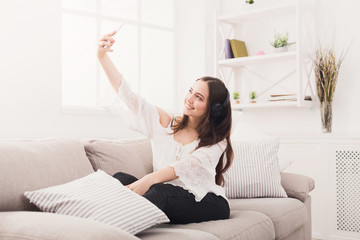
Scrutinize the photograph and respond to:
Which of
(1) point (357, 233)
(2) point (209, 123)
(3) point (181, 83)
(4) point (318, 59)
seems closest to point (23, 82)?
(2) point (209, 123)

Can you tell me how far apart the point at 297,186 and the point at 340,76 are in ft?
4.41

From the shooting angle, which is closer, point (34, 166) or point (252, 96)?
point (34, 166)

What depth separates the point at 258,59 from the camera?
4.06m

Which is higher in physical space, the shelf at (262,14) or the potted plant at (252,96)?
the shelf at (262,14)

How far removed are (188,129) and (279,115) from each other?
1.94m

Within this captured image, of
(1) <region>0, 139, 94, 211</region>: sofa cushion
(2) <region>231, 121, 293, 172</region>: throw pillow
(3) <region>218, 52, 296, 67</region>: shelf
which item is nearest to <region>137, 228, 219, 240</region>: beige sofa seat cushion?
(1) <region>0, 139, 94, 211</region>: sofa cushion

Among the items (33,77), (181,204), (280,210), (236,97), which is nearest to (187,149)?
(181,204)

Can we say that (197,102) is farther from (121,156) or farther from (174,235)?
(174,235)

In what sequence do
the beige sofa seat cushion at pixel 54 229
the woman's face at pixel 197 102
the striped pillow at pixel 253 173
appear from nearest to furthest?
the beige sofa seat cushion at pixel 54 229
the woman's face at pixel 197 102
the striped pillow at pixel 253 173

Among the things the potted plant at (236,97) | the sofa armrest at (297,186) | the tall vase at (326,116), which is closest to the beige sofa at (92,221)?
the sofa armrest at (297,186)

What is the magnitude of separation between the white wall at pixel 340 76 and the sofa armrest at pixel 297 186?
0.85 meters

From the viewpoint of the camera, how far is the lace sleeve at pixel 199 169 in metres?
2.18

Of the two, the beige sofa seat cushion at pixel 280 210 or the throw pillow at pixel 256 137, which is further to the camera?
the throw pillow at pixel 256 137

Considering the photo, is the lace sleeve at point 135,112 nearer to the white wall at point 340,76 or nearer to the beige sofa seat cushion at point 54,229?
the beige sofa seat cushion at point 54,229
